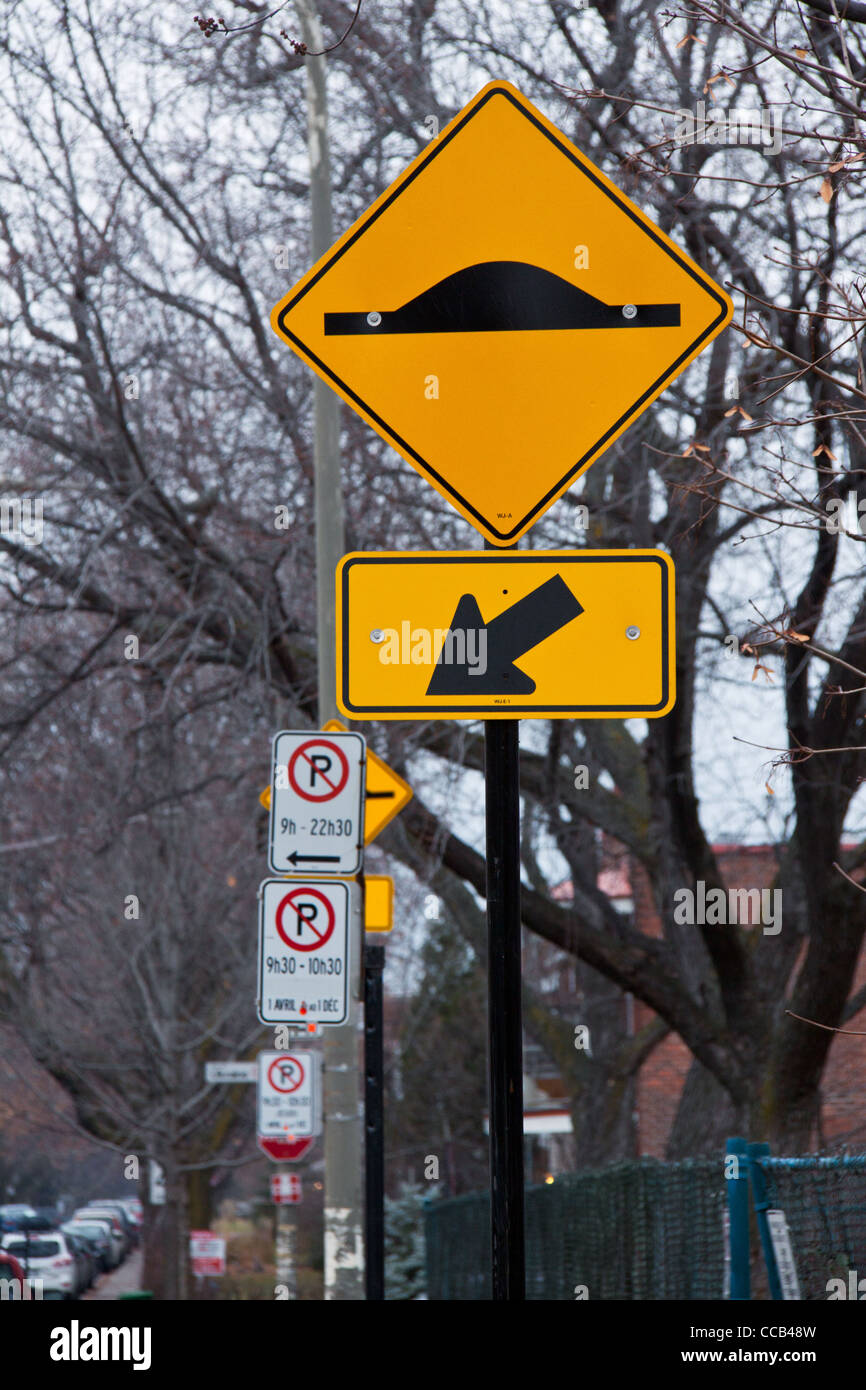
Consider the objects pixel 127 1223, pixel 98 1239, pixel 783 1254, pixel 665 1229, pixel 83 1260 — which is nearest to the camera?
pixel 783 1254

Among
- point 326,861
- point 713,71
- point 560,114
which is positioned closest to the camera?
point 326,861

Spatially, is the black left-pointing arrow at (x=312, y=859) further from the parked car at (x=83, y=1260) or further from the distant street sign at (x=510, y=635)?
the parked car at (x=83, y=1260)

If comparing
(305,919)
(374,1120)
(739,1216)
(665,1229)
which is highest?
(305,919)

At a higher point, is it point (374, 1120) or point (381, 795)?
point (381, 795)

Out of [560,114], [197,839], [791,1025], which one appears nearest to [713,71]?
[560,114]

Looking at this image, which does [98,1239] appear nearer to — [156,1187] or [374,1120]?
[156,1187]

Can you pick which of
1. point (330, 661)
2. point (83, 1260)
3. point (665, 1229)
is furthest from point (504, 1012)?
point (83, 1260)

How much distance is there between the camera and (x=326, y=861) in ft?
24.0

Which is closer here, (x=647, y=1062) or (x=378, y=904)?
(x=378, y=904)

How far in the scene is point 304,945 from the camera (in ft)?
23.7

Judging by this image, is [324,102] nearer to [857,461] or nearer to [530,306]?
[857,461]

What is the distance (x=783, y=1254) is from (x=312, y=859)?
2.69 m

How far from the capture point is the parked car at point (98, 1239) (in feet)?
112
